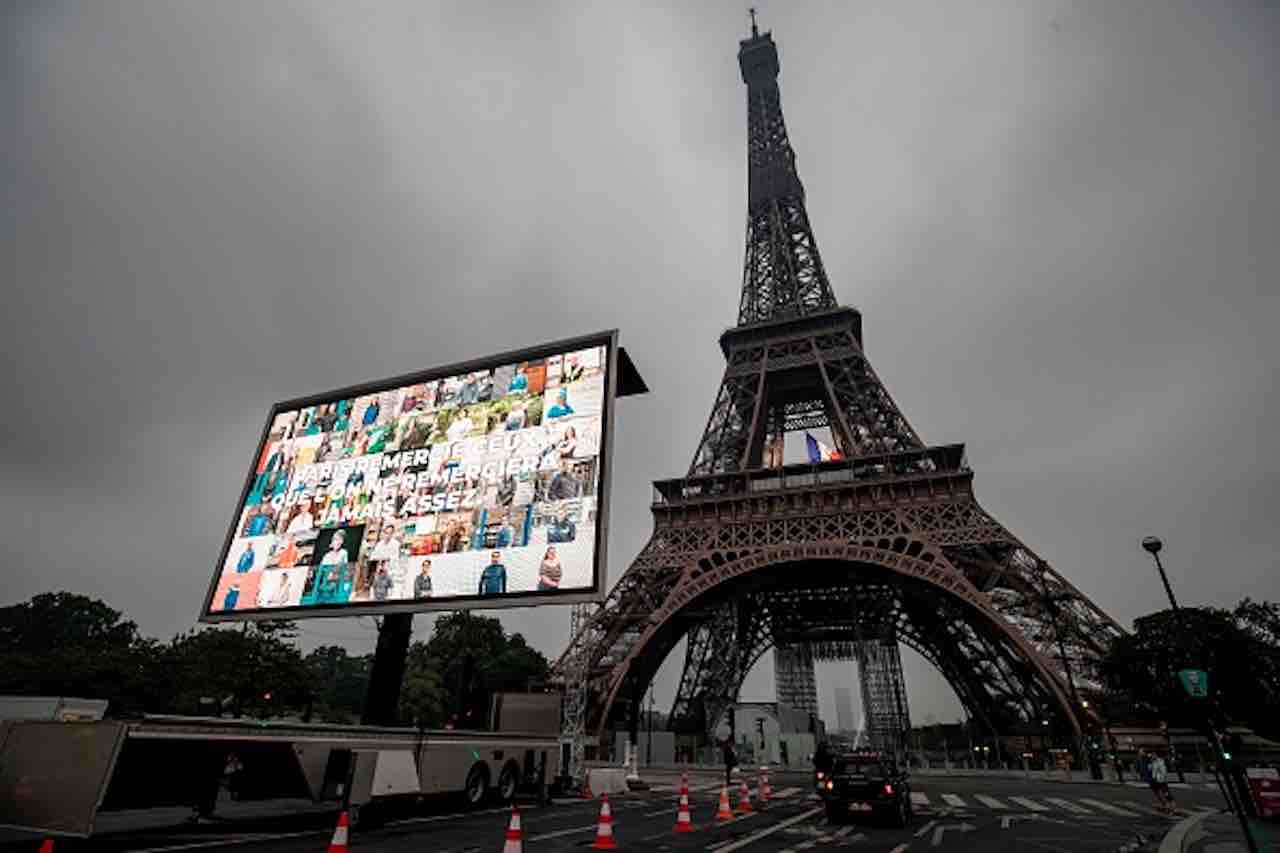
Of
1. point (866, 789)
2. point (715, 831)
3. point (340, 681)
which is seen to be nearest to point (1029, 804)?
point (866, 789)

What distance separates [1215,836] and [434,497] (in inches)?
638

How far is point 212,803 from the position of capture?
982 cm

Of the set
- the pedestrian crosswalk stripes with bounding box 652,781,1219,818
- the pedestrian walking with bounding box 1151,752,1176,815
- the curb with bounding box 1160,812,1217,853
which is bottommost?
the pedestrian crosswalk stripes with bounding box 652,781,1219,818

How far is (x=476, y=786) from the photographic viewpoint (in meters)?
12.8

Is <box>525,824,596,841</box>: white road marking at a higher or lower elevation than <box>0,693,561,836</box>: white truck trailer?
lower

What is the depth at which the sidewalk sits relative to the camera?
8.61 metres

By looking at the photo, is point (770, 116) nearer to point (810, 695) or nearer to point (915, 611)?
point (915, 611)

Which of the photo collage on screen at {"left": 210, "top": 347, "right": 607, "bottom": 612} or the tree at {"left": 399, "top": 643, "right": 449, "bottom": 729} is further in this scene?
the tree at {"left": 399, "top": 643, "right": 449, "bottom": 729}

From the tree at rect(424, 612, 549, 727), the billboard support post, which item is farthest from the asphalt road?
the tree at rect(424, 612, 549, 727)

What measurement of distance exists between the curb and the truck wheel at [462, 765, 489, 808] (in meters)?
11.6

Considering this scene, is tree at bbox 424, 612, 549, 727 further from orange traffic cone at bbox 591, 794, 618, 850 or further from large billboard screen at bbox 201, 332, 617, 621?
orange traffic cone at bbox 591, 794, 618, 850

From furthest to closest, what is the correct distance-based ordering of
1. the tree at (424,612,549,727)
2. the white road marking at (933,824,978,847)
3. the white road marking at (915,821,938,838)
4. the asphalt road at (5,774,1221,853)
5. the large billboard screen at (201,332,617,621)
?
the tree at (424,612,549,727) < the large billboard screen at (201,332,617,621) < the white road marking at (915,821,938,838) < the white road marking at (933,824,978,847) < the asphalt road at (5,774,1221,853)

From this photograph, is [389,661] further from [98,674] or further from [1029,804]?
[98,674]

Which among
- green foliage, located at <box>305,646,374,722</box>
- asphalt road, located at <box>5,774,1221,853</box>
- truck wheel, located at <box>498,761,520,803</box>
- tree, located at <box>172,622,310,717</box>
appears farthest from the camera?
green foliage, located at <box>305,646,374,722</box>
